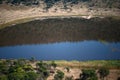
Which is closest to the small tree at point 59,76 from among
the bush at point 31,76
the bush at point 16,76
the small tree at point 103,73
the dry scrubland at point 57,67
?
the dry scrubland at point 57,67

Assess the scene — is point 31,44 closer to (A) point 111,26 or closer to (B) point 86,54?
(B) point 86,54

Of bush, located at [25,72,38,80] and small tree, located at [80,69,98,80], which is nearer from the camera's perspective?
bush, located at [25,72,38,80]

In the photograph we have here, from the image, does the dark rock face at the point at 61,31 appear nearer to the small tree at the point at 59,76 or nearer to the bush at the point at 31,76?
the small tree at the point at 59,76

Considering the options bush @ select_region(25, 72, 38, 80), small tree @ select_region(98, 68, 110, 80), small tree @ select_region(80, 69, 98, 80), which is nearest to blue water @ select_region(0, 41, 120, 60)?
small tree @ select_region(98, 68, 110, 80)

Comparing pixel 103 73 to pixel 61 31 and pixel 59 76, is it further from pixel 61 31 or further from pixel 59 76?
pixel 61 31

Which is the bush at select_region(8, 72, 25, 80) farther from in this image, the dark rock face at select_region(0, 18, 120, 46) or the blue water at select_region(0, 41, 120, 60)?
the dark rock face at select_region(0, 18, 120, 46)

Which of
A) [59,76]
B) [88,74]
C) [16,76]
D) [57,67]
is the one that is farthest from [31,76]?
[88,74]
